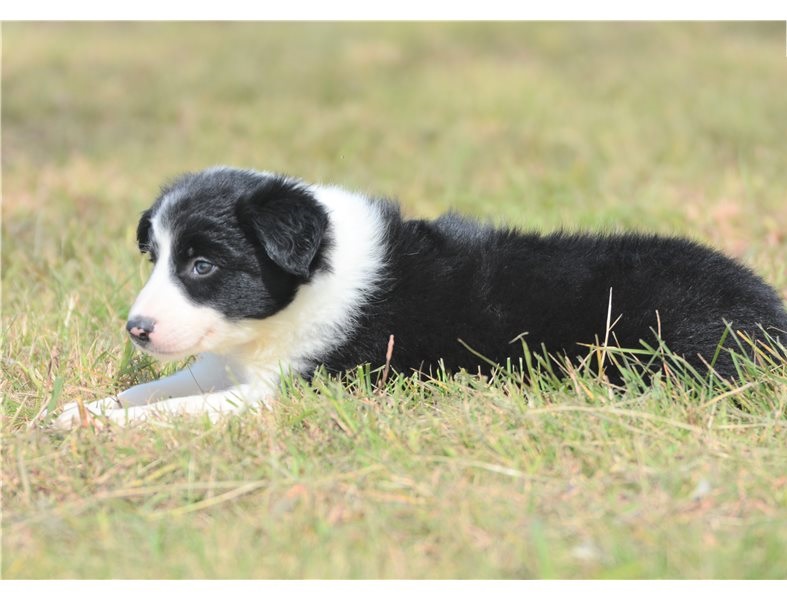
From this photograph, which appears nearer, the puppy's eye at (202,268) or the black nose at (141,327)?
the black nose at (141,327)

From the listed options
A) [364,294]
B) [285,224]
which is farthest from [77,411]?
[364,294]

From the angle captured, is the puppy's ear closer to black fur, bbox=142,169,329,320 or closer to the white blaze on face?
black fur, bbox=142,169,329,320

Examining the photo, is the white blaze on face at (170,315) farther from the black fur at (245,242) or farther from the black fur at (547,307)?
the black fur at (547,307)

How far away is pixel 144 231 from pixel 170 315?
562 mm

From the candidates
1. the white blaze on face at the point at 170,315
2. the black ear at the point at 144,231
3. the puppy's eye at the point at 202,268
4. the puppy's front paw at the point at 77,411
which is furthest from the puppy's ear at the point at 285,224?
the puppy's front paw at the point at 77,411

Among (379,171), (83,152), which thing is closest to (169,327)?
(379,171)

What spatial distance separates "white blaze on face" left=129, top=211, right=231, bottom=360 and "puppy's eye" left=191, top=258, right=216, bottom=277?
0.25 ft

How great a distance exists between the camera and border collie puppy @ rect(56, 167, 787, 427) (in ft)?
12.4

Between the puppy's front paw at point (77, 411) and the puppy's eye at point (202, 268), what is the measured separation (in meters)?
0.58

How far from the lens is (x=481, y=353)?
394 cm

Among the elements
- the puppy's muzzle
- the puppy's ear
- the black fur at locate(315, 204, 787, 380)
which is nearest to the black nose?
the puppy's muzzle

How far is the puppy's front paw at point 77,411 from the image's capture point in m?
3.64

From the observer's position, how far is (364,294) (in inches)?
157

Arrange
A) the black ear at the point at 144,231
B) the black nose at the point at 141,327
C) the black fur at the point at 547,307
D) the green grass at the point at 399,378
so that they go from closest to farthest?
the green grass at the point at 399,378, the black nose at the point at 141,327, the black fur at the point at 547,307, the black ear at the point at 144,231
